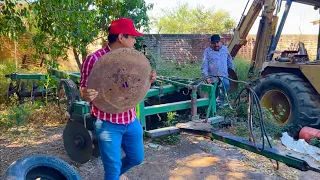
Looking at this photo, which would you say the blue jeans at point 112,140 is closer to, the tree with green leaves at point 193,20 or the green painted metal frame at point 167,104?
the green painted metal frame at point 167,104

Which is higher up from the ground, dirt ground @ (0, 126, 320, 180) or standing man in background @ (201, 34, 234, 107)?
standing man in background @ (201, 34, 234, 107)

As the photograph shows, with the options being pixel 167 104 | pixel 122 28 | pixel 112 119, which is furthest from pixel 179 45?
pixel 112 119

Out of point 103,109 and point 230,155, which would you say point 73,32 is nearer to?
point 103,109

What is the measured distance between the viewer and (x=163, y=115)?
5.32m

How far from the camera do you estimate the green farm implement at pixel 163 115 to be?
326 centimetres

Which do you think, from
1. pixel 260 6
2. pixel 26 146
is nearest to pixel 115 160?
pixel 26 146

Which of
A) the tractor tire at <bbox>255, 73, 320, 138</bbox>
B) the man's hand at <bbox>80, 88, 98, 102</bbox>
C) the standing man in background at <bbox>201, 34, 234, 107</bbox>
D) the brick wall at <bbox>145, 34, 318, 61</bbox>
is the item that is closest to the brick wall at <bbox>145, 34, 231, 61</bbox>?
the brick wall at <bbox>145, 34, 318, 61</bbox>

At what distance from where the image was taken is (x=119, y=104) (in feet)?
8.86

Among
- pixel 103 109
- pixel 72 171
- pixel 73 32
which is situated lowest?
pixel 72 171

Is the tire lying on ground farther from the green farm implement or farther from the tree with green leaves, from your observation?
the tree with green leaves

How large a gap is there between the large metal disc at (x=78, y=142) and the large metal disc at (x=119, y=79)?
1.07m

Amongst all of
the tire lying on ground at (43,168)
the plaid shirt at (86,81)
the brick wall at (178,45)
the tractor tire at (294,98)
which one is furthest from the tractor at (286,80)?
the brick wall at (178,45)

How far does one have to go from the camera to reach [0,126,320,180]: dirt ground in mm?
3865

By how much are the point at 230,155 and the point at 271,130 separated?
3.81 feet
